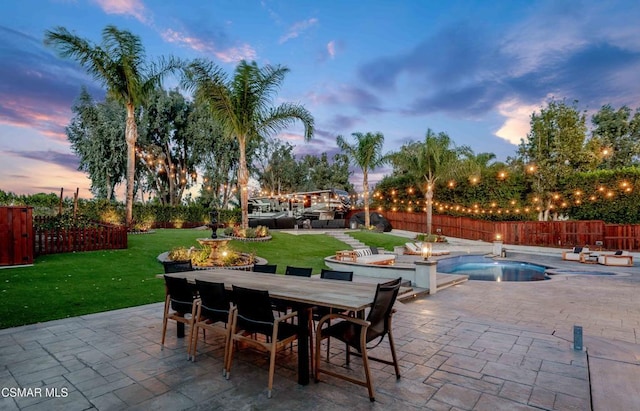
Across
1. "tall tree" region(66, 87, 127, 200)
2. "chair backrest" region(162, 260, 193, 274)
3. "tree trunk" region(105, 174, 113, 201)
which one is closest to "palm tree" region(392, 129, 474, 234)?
"chair backrest" region(162, 260, 193, 274)

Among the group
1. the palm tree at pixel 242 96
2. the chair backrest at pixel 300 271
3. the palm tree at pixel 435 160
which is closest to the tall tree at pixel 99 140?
the palm tree at pixel 242 96

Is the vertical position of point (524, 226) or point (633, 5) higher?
point (633, 5)

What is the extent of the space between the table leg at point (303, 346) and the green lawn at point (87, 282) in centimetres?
419

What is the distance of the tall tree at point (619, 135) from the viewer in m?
→ 24.4

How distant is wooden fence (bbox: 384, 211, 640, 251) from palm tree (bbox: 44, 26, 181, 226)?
58.2 feet

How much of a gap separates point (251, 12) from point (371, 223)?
51.1 feet

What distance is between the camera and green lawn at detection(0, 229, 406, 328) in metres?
5.21

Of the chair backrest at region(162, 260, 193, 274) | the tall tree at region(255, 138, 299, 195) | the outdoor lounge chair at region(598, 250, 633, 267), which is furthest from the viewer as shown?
the tall tree at region(255, 138, 299, 195)

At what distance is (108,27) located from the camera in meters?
12.5

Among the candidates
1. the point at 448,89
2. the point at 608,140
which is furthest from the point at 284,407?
the point at 608,140

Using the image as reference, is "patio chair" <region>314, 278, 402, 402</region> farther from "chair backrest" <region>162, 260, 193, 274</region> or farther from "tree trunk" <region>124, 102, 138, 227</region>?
"tree trunk" <region>124, 102, 138, 227</region>

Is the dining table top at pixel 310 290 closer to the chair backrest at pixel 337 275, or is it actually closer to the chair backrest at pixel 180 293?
the chair backrest at pixel 180 293

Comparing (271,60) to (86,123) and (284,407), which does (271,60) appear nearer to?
(284,407)

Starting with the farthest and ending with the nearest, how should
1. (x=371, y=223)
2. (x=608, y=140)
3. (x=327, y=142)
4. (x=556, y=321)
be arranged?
(x=327, y=142) < (x=608, y=140) < (x=371, y=223) < (x=556, y=321)
